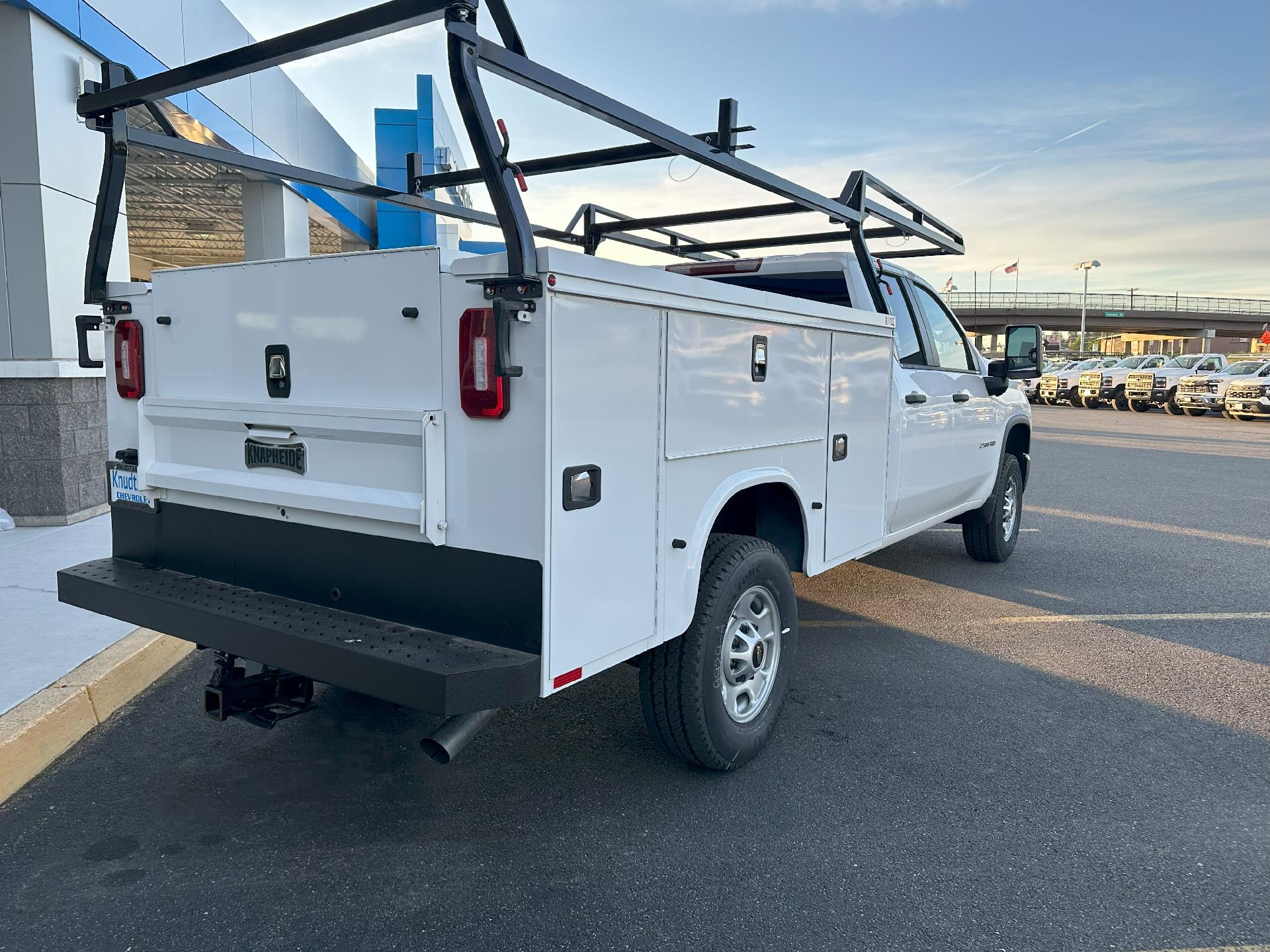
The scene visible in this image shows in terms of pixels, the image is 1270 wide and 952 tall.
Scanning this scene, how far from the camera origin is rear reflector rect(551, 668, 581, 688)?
2.78m

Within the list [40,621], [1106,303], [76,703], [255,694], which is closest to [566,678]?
[255,694]

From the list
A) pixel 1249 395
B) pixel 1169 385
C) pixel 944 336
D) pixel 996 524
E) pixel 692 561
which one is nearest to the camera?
pixel 692 561

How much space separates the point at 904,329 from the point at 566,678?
3.57m

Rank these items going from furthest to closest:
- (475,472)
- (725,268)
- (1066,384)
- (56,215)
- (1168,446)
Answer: (1066,384), (1168,446), (56,215), (725,268), (475,472)

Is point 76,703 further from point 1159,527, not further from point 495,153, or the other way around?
point 1159,527

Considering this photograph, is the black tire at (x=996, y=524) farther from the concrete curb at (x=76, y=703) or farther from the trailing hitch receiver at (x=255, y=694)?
the concrete curb at (x=76, y=703)

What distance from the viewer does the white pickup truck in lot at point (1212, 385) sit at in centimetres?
2848

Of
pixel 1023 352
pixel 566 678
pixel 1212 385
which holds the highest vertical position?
pixel 1023 352

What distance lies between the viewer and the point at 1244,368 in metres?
29.4

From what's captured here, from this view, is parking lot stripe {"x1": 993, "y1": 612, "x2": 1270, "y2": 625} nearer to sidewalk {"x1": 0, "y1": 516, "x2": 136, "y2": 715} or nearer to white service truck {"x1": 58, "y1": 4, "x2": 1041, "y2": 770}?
white service truck {"x1": 58, "y1": 4, "x2": 1041, "y2": 770}

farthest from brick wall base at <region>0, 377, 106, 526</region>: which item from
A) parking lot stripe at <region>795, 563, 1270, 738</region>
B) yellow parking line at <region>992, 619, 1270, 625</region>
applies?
yellow parking line at <region>992, 619, 1270, 625</region>

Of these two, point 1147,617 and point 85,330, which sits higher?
point 85,330

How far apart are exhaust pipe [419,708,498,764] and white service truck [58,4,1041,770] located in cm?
1

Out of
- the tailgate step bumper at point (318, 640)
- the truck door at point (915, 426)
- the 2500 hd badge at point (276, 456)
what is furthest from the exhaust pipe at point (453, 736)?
the truck door at point (915, 426)
